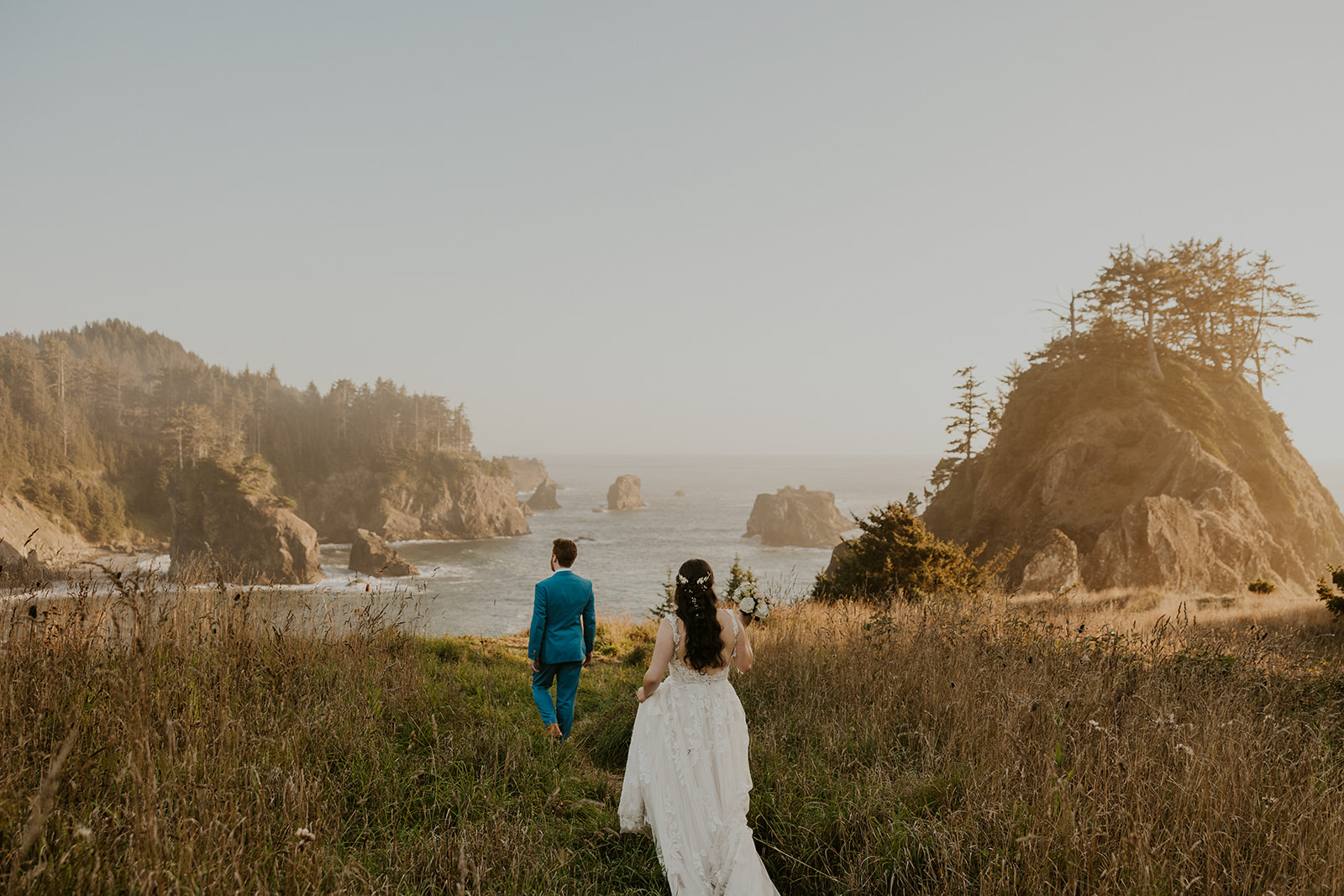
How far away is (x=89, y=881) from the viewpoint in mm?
2334

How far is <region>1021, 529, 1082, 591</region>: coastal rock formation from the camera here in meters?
24.0

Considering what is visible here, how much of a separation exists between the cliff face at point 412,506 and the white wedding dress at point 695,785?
99.7m

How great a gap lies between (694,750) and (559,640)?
2.68m

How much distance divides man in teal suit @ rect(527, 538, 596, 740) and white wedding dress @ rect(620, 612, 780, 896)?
205 centimetres

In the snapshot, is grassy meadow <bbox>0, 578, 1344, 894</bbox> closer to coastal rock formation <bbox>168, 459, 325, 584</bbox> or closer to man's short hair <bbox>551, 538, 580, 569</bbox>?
man's short hair <bbox>551, 538, 580, 569</bbox>

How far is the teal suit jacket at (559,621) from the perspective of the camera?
6457 mm

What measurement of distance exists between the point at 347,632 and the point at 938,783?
5.60 m

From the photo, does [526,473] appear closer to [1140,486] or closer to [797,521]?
[797,521]

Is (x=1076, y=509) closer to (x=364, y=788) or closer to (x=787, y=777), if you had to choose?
(x=787, y=777)

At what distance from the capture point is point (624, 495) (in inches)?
5497

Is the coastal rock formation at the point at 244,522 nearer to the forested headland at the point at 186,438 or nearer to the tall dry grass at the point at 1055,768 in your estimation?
the forested headland at the point at 186,438

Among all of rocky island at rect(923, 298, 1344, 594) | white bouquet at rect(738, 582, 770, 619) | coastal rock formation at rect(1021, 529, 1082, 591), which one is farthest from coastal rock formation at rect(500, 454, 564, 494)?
white bouquet at rect(738, 582, 770, 619)

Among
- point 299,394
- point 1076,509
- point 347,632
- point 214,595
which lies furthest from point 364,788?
point 299,394

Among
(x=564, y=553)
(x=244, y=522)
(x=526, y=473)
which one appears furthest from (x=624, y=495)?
(x=564, y=553)
